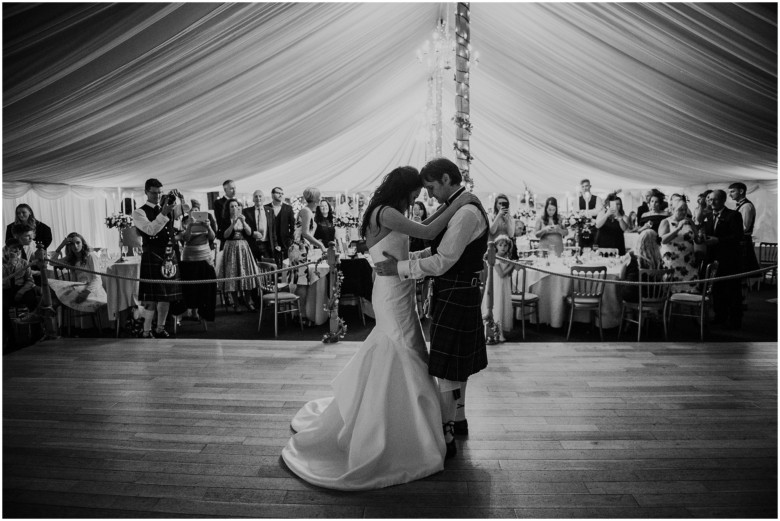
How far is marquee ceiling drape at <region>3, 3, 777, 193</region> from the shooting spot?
312 centimetres

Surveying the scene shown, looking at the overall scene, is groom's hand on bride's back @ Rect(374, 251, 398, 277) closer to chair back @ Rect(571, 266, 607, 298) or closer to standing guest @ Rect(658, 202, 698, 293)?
chair back @ Rect(571, 266, 607, 298)

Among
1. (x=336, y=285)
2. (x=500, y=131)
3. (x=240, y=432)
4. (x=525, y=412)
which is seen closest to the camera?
(x=240, y=432)

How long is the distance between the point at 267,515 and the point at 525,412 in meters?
1.71

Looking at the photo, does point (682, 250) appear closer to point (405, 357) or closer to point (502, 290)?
point (502, 290)

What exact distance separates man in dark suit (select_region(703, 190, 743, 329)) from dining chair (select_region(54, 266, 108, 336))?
22.9 feet

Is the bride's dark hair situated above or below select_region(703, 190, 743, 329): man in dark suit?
above

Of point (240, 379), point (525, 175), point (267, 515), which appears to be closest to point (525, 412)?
point (267, 515)

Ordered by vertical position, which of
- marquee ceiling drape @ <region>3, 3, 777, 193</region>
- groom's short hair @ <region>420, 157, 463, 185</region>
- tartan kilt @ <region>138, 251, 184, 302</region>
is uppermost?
marquee ceiling drape @ <region>3, 3, 777, 193</region>

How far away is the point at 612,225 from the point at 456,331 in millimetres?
4715

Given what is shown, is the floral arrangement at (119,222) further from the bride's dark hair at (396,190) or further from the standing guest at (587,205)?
the standing guest at (587,205)

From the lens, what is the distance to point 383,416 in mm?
2332

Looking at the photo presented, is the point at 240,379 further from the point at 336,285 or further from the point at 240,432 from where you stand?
the point at 336,285

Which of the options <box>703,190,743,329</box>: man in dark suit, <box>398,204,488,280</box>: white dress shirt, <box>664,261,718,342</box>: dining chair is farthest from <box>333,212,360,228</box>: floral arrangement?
<box>398,204,488,280</box>: white dress shirt

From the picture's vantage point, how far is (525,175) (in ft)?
37.6
